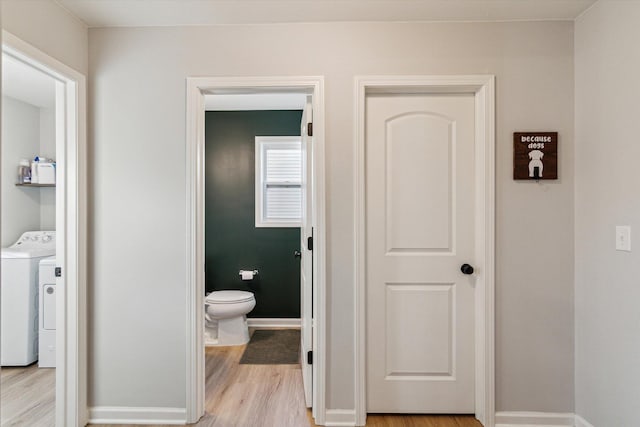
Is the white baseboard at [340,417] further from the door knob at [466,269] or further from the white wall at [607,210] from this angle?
the white wall at [607,210]

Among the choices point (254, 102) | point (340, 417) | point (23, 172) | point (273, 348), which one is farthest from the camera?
point (254, 102)

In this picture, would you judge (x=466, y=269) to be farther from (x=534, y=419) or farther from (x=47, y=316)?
(x=47, y=316)

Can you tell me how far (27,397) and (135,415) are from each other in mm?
983

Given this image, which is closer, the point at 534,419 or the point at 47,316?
the point at 534,419

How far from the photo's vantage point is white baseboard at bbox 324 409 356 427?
213cm

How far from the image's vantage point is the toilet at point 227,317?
3324mm

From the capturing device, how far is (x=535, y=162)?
2111mm

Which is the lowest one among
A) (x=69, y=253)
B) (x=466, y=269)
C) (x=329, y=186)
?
(x=466, y=269)

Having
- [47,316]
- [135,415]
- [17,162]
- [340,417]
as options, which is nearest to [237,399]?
[135,415]

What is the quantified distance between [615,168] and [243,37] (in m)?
2.09

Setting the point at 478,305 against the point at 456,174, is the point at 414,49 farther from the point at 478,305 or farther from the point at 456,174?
the point at 478,305

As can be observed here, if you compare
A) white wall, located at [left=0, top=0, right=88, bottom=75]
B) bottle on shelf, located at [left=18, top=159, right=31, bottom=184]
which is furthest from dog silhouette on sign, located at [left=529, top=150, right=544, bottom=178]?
bottle on shelf, located at [left=18, top=159, right=31, bottom=184]

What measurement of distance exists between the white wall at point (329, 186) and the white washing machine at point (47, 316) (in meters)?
1.13

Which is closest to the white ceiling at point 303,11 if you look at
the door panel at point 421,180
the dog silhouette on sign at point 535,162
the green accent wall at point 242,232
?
the door panel at point 421,180
